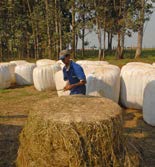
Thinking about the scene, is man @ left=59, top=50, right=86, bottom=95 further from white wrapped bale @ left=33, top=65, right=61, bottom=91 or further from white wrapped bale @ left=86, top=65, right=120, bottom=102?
white wrapped bale @ left=33, top=65, right=61, bottom=91

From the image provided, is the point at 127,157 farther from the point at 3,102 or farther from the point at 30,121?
the point at 3,102

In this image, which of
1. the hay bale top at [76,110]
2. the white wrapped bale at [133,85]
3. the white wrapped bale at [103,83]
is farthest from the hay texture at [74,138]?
the white wrapped bale at [133,85]

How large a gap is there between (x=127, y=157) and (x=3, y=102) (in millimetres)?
7420

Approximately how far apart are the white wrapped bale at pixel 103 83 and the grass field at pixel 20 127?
723 mm

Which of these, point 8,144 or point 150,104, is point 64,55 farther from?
point 150,104

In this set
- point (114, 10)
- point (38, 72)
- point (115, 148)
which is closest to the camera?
point (115, 148)

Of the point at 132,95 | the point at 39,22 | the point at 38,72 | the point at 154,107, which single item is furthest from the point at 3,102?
the point at 39,22

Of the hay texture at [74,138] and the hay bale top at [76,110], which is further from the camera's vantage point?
the hay bale top at [76,110]

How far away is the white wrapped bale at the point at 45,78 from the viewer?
12742 mm

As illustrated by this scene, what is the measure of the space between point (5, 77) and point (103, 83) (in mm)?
6366

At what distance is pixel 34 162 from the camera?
4215mm

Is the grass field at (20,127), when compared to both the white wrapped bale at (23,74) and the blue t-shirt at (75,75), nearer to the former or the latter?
the blue t-shirt at (75,75)

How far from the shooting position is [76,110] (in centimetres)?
427

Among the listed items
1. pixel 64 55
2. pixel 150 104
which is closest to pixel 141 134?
pixel 150 104
